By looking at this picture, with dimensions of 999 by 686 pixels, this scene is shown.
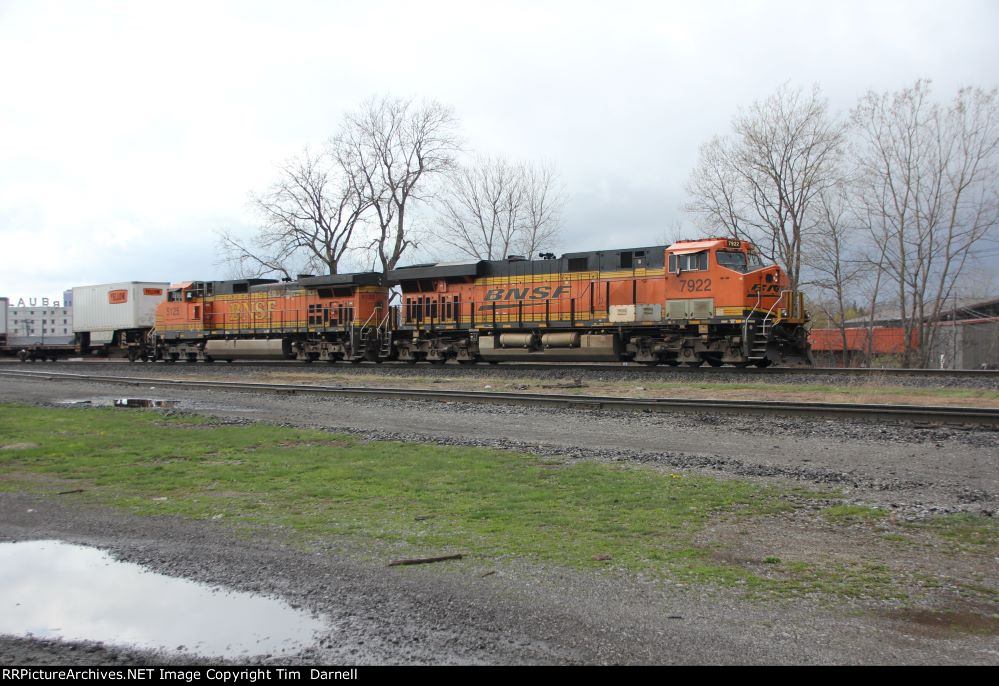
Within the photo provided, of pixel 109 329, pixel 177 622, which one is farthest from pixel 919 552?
pixel 109 329

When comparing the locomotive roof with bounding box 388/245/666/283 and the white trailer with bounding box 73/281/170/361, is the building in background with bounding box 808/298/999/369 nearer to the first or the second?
the locomotive roof with bounding box 388/245/666/283

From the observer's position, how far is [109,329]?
37.9 metres

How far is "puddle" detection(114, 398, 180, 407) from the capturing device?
56.5 ft

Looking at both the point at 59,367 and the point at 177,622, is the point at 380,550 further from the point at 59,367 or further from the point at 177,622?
the point at 59,367

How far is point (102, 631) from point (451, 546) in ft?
7.56

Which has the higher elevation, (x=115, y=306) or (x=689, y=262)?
(x=689, y=262)

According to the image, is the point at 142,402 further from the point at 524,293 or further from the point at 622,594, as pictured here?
the point at 622,594

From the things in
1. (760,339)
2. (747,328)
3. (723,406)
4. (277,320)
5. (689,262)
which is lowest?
(723,406)

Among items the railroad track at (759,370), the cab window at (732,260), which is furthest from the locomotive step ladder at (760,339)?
the cab window at (732,260)

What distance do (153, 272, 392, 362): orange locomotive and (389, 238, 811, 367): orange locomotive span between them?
69.3 inches

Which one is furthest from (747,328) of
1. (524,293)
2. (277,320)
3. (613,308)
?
(277,320)

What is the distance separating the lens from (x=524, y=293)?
24812 mm

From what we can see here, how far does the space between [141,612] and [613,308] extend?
750 inches

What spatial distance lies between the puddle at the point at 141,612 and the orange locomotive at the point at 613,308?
17.7 metres
